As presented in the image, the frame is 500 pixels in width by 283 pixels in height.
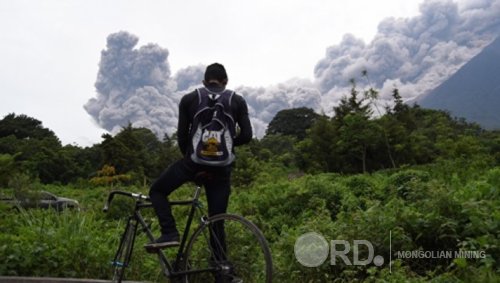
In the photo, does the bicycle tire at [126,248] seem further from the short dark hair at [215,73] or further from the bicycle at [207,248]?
the short dark hair at [215,73]

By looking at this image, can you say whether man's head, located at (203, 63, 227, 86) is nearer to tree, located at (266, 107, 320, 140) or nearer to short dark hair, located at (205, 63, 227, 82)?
short dark hair, located at (205, 63, 227, 82)

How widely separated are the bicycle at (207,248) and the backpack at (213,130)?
336 mm

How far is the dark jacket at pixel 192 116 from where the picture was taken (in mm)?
4156

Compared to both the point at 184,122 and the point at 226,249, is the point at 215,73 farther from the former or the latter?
the point at 226,249

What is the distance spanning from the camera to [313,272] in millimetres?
5184

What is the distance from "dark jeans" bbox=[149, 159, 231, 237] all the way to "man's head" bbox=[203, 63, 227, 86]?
2.40 feet

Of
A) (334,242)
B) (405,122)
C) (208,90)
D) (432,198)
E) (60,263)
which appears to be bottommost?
(60,263)

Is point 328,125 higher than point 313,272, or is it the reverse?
point 328,125

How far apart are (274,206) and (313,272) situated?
30.2 feet

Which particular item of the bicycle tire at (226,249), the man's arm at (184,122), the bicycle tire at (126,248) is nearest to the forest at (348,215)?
the bicycle tire at (226,249)

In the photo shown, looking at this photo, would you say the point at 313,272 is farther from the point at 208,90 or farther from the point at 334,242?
the point at 208,90

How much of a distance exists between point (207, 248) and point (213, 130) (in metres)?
1.04

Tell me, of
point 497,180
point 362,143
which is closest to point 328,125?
point 362,143

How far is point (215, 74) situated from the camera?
4223 mm
